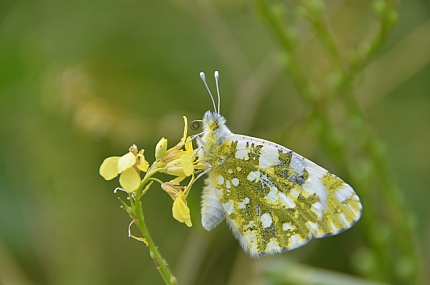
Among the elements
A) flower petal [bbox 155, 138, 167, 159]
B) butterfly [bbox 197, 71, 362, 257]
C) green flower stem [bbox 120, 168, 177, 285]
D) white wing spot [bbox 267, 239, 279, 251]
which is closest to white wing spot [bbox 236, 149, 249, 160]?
butterfly [bbox 197, 71, 362, 257]

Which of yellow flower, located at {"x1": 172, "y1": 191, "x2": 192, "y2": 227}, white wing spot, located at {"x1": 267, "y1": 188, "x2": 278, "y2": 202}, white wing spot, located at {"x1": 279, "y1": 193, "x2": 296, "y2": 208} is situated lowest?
white wing spot, located at {"x1": 279, "y1": 193, "x2": 296, "y2": 208}

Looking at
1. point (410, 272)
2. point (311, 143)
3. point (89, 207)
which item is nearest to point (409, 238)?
point (410, 272)

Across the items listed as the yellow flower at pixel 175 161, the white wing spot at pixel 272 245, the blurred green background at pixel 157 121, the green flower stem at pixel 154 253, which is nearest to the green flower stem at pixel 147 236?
the green flower stem at pixel 154 253

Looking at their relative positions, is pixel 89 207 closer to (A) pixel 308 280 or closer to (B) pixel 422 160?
(A) pixel 308 280

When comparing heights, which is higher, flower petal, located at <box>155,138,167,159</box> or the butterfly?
flower petal, located at <box>155,138,167,159</box>

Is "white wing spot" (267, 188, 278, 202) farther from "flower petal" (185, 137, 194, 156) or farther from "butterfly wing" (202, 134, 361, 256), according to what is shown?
"flower petal" (185, 137, 194, 156)

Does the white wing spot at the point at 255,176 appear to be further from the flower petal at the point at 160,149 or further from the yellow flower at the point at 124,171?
the yellow flower at the point at 124,171

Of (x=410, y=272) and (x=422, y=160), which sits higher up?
(x=410, y=272)
